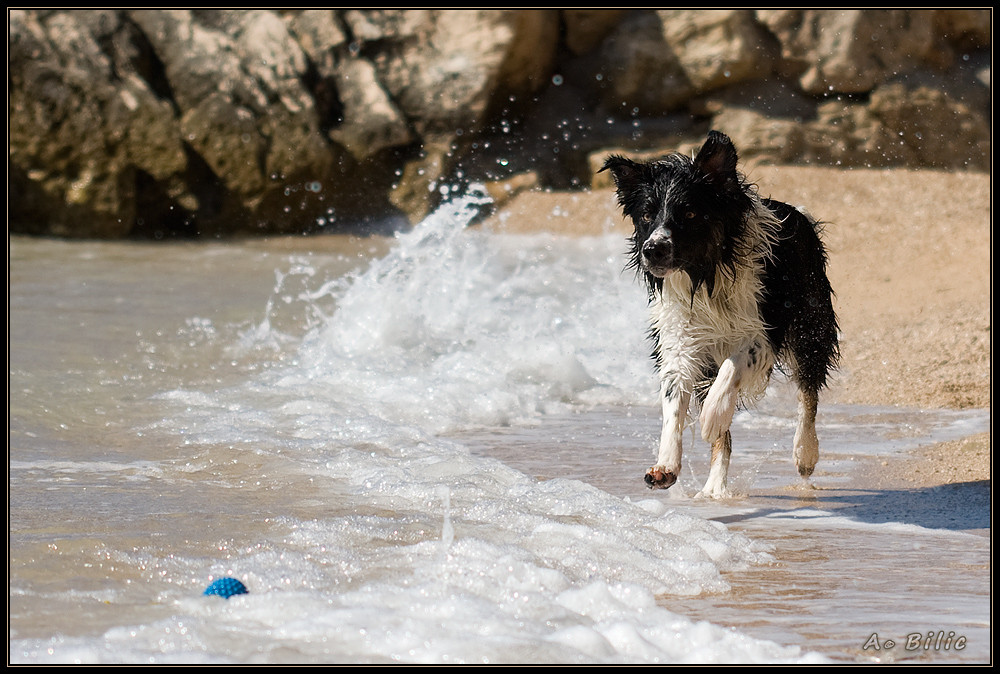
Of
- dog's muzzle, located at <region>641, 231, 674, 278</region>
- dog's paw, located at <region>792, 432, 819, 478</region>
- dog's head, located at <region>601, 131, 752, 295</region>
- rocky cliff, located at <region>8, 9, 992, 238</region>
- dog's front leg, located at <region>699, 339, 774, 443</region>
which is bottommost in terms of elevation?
dog's paw, located at <region>792, 432, 819, 478</region>

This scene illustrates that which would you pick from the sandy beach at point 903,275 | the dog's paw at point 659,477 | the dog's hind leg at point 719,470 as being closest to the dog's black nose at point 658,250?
the dog's paw at point 659,477

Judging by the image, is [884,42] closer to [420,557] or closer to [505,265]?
[505,265]

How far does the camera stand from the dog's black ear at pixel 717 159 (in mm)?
4375

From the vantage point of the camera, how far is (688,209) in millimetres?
4367

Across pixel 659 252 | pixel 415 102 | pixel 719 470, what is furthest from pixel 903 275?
pixel 415 102

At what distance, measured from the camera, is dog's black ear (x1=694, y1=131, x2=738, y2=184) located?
14.4 ft

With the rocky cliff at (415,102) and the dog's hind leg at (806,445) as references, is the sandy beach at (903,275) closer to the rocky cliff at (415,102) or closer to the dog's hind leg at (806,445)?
the dog's hind leg at (806,445)

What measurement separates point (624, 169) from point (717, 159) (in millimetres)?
373

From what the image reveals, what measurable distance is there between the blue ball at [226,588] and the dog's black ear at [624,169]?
2203 millimetres

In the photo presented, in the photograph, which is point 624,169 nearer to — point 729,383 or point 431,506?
point 729,383

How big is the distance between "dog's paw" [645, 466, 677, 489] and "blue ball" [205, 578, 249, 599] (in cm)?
166

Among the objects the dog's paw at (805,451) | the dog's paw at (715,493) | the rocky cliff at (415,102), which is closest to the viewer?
the dog's paw at (715,493)

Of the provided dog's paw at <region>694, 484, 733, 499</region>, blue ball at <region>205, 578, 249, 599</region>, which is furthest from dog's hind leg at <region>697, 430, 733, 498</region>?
blue ball at <region>205, 578, 249, 599</region>

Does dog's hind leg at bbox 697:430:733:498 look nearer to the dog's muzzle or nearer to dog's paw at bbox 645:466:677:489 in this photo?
dog's paw at bbox 645:466:677:489
